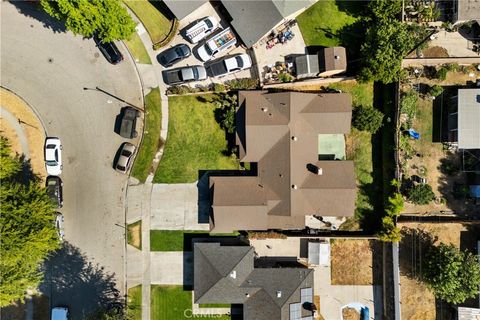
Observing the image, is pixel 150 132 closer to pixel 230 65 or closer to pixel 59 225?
pixel 230 65

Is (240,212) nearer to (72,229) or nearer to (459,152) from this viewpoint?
(72,229)

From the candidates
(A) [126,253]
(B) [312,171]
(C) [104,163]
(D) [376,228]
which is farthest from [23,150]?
(D) [376,228]

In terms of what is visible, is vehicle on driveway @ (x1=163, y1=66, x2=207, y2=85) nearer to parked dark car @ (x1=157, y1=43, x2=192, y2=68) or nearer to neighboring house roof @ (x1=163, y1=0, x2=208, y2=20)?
Result: parked dark car @ (x1=157, y1=43, x2=192, y2=68)

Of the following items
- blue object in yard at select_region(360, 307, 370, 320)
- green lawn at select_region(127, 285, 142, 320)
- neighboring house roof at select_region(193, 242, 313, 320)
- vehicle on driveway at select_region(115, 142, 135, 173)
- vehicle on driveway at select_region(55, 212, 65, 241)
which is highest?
vehicle on driveway at select_region(115, 142, 135, 173)

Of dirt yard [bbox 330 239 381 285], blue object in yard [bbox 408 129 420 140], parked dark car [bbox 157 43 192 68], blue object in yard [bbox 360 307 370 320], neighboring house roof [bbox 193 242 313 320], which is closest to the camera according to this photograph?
neighboring house roof [bbox 193 242 313 320]

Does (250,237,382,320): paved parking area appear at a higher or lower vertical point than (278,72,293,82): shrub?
lower

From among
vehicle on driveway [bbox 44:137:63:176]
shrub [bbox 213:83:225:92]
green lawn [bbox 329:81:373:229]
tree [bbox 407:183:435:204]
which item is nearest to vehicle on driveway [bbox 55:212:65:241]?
vehicle on driveway [bbox 44:137:63:176]
